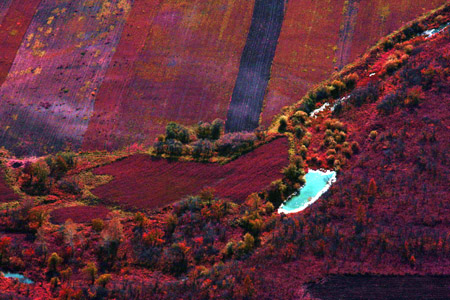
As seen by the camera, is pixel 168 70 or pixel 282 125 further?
pixel 168 70

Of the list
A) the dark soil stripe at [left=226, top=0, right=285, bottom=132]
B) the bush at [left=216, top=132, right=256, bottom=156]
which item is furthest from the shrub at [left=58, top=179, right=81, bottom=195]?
the dark soil stripe at [left=226, top=0, right=285, bottom=132]

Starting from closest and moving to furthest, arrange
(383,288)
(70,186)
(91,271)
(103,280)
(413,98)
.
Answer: (383,288)
(103,280)
(91,271)
(70,186)
(413,98)

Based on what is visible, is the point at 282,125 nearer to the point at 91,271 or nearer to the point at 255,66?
the point at 255,66

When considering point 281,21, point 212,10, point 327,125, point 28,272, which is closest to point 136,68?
point 212,10

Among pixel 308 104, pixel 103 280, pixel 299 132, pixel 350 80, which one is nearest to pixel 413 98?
pixel 350 80

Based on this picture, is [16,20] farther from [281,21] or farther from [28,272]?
[28,272]

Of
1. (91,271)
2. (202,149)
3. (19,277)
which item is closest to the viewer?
(91,271)

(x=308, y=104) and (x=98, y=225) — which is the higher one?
(x=308, y=104)
